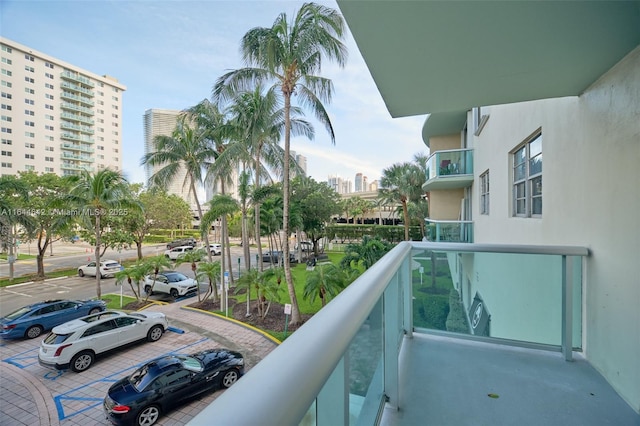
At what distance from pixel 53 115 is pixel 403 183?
70208 mm

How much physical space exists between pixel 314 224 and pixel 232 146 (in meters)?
16.9

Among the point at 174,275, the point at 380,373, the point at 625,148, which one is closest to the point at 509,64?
the point at 625,148

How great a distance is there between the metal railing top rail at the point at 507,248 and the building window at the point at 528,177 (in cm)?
249

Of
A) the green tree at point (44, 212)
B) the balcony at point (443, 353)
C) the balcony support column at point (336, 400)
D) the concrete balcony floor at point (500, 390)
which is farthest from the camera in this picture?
the green tree at point (44, 212)

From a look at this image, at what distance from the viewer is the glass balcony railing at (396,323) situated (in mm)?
530

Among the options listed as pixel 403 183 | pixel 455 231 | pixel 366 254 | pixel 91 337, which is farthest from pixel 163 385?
pixel 403 183

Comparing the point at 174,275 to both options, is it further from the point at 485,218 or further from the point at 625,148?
the point at 625,148

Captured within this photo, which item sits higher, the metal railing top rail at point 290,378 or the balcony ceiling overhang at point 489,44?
the balcony ceiling overhang at point 489,44

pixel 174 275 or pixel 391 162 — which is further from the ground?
pixel 391 162

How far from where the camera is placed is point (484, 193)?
10.3 m

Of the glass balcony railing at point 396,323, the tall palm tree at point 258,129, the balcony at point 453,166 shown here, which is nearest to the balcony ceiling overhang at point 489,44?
the glass balcony railing at point 396,323

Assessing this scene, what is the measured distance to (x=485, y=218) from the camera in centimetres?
949

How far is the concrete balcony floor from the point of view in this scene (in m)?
2.26

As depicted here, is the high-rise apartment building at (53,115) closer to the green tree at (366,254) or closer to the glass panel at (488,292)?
the green tree at (366,254)
